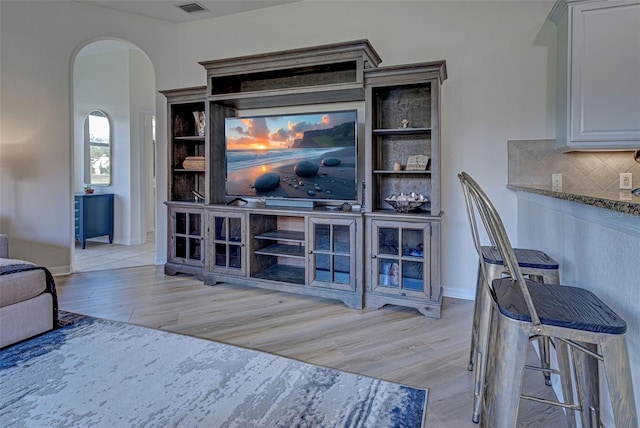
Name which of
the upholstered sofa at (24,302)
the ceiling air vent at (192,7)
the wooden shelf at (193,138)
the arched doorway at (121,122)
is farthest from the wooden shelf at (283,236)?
the arched doorway at (121,122)

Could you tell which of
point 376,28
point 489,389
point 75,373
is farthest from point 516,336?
point 376,28

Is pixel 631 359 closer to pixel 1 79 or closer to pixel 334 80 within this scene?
pixel 334 80

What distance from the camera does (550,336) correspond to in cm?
111

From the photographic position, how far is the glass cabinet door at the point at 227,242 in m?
3.54

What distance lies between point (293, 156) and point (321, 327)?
159 centimetres

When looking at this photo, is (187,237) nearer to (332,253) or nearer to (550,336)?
(332,253)

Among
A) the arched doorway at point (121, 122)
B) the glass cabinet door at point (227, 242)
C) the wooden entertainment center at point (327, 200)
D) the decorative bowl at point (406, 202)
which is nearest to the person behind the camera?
the wooden entertainment center at point (327, 200)

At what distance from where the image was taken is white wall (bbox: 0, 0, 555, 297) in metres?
3.04

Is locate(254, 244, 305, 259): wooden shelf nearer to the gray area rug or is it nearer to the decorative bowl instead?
the decorative bowl

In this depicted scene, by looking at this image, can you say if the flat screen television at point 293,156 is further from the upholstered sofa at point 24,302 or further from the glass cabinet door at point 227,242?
the upholstered sofa at point 24,302

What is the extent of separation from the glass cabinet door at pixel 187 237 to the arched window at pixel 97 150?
111 inches

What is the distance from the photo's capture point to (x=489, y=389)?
127cm

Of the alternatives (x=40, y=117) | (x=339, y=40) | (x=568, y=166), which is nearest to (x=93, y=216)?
(x=40, y=117)

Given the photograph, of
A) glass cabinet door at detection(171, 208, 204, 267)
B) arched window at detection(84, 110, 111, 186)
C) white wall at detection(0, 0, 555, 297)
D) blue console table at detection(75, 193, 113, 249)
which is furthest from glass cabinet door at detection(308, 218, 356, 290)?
arched window at detection(84, 110, 111, 186)
